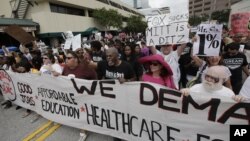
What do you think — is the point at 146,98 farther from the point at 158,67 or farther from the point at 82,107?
the point at 82,107

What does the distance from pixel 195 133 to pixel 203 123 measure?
0.57 feet

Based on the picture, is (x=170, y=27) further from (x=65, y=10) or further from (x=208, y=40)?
(x=65, y=10)

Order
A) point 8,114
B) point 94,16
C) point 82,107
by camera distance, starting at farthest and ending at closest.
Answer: point 94,16
point 8,114
point 82,107

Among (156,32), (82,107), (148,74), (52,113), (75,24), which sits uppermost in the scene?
(75,24)

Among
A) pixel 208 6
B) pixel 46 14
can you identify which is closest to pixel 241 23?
pixel 46 14

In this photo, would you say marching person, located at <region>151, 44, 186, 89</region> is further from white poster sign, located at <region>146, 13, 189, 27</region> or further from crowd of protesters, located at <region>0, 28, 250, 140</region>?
white poster sign, located at <region>146, 13, 189, 27</region>

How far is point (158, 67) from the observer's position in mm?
3000

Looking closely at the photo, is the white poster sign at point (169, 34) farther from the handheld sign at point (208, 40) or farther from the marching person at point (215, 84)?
the marching person at point (215, 84)

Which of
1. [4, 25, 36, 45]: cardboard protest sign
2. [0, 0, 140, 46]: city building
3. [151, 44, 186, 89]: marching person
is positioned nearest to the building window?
[0, 0, 140, 46]: city building

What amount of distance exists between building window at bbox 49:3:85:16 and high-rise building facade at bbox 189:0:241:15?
81032 mm

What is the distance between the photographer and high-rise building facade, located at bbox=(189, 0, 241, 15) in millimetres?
101938

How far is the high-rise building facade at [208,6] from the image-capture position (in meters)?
102

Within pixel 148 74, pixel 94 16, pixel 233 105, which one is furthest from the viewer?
pixel 94 16

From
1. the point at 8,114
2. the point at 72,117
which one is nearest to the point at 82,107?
the point at 72,117
